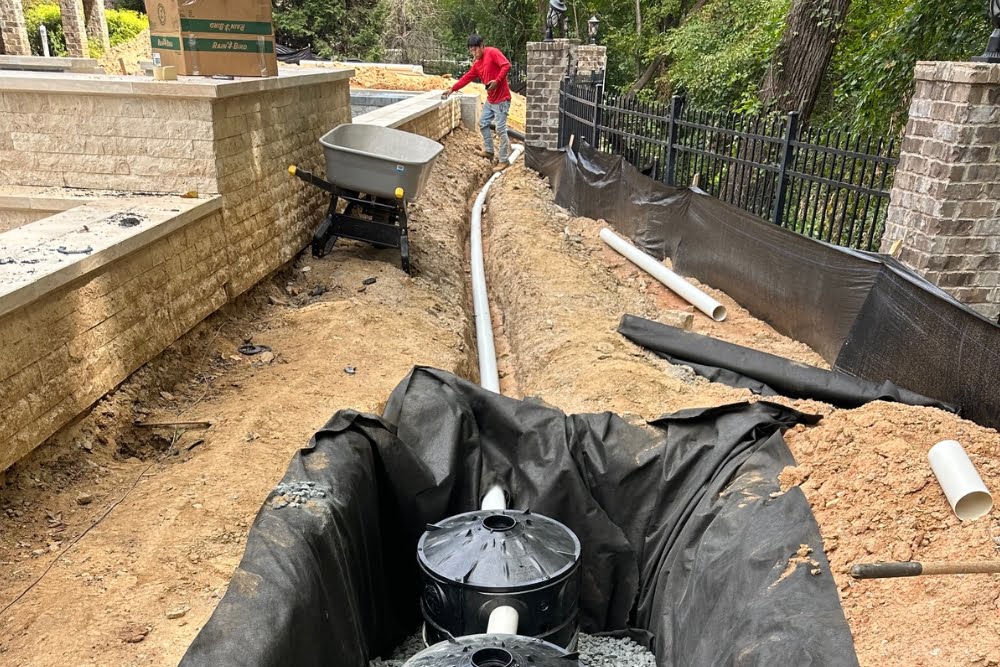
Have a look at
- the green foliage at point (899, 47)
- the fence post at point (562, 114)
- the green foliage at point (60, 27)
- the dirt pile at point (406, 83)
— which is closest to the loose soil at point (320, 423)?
the green foliage at point (899, 47)

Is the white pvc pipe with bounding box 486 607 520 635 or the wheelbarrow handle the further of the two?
the wheelbarrow handle

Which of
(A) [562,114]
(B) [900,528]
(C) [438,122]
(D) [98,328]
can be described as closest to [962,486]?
(B) [900,528]

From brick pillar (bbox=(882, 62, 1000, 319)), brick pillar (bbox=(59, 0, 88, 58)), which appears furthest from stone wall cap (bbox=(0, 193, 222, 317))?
brick pillar (bbox=(59, 0, 88, 58))

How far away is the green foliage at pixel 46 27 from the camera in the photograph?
83.7 ft

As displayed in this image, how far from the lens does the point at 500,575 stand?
304 cm

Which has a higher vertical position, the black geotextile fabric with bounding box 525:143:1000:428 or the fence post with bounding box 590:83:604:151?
the fence post with bounding box 590:83:604:151

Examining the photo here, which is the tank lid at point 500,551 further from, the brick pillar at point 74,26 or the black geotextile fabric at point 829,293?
the brick pillar at point 74,26

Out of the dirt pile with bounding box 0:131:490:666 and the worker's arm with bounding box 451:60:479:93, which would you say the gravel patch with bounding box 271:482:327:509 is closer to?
the dirt pile with bounding box 0:131:490:666

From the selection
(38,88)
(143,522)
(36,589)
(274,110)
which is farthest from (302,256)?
(36,589)

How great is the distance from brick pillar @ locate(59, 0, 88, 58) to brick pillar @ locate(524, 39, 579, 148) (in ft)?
55.3

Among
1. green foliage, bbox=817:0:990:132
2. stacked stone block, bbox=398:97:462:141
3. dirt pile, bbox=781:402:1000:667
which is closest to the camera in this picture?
dirt pile, bbox=781:402:1000:667

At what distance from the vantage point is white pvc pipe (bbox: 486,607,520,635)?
2855 millimetres

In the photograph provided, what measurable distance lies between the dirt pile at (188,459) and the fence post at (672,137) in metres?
3.01

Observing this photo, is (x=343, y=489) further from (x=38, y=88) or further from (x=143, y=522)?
(x=38, y=88)
